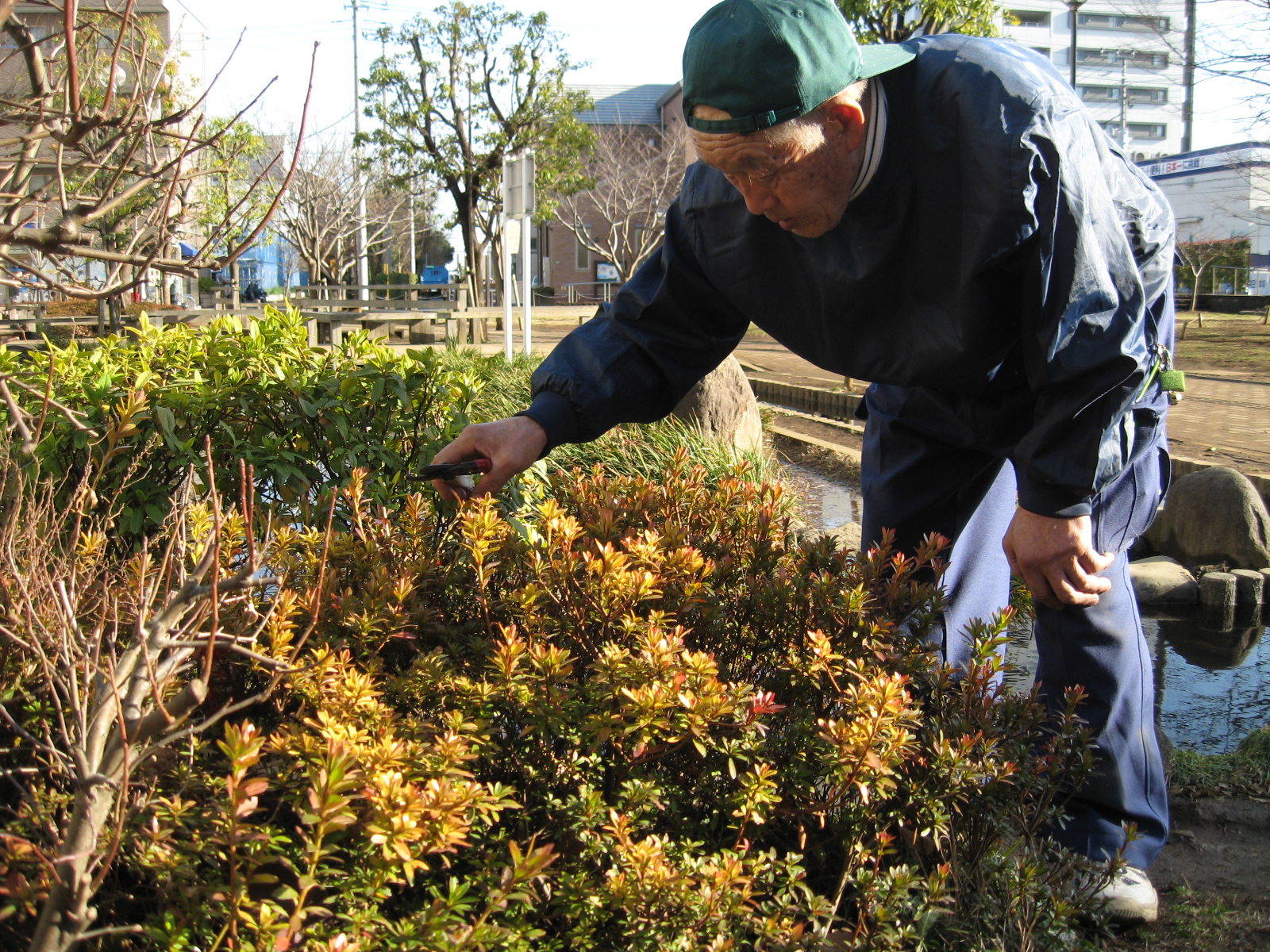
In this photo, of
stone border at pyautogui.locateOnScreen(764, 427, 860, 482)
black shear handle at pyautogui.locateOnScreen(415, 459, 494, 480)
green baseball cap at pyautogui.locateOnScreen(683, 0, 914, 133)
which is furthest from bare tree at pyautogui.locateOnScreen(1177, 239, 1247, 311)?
black shear handle at pyautogui.locateOnScreen(415, 459, 494, 480)

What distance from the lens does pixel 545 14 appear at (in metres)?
25.4

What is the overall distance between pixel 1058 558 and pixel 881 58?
98cm

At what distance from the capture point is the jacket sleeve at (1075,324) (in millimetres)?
1721

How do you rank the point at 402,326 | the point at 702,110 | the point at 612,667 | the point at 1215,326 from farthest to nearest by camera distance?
the point at 1215,326, the point at 402,326, the point at 702,110, the point at 612,667

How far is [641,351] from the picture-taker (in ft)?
7.77

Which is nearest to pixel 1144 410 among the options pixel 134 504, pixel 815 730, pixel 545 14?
pixel 815 730

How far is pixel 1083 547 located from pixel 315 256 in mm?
35372

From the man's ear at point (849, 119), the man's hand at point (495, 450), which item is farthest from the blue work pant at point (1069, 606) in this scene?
the man's hand at point (495, 450)

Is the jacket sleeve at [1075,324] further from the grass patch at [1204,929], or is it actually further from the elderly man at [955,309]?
the grass patch at [1204,929]

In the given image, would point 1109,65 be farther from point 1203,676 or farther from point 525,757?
point 525,757

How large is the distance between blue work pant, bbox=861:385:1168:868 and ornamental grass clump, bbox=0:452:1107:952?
0.13 m

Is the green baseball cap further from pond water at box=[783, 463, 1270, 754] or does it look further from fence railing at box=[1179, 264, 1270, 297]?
fence railing at box=[1179, 264, 1270, 297]

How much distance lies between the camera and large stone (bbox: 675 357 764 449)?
7.68 m

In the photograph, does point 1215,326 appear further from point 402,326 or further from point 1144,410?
point 1144,410
